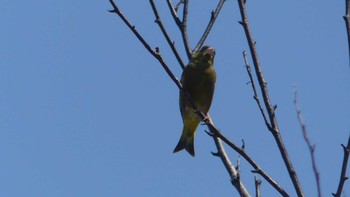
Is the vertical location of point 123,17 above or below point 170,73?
above

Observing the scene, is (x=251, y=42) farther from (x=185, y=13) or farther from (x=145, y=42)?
(x=185, y=13)

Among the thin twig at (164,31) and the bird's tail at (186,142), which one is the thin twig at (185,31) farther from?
the bird's tail at (186,142)

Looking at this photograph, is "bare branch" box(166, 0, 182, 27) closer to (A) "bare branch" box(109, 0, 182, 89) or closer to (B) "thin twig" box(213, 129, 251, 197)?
(B) "thin twig" box(213, 129, 251, 197)

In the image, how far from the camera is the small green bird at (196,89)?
4996 millimetres

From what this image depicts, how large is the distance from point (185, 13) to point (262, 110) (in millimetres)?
1639

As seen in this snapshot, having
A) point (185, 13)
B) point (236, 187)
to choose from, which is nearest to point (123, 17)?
point (236, 187)

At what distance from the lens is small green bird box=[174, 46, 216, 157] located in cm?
500

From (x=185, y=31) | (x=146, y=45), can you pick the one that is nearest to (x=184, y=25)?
(x=185, y=31)

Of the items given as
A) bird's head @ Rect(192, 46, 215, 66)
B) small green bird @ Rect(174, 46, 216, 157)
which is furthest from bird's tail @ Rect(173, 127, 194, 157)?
bird's head @ Rect(192, 46, 215, 66)

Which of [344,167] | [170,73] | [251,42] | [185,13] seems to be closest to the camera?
[344,167]

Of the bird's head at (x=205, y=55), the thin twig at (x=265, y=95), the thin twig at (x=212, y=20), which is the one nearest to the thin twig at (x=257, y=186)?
the thin twig at (x=265, y=95)

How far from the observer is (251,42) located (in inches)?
97.2

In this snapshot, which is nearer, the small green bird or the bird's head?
the small green bird

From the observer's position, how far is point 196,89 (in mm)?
5020
